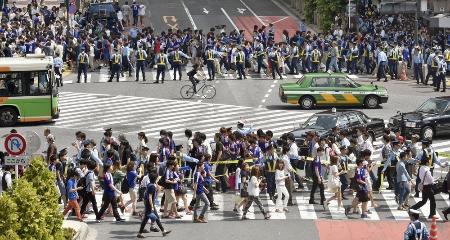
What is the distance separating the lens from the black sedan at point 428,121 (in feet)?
128

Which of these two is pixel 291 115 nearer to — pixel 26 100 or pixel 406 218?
pixel 26 100

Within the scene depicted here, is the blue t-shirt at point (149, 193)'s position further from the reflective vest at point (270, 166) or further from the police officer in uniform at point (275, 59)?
the police officer in uniform at point (275, 59)

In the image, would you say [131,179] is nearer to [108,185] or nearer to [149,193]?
[108,185]

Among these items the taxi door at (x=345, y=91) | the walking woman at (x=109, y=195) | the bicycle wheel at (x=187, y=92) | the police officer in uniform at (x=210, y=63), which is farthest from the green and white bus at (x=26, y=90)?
the walking woman at (x=109, y=195)

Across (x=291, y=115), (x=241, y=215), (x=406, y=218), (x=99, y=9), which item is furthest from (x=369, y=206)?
(x=99, y=9)

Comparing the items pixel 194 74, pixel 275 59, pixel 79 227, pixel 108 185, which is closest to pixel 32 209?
pixel 79 227

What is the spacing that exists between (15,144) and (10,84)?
16011 mm

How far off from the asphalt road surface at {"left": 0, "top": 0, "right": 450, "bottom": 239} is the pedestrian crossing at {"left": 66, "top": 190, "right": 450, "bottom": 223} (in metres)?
0.03

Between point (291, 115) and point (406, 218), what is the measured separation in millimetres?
15947

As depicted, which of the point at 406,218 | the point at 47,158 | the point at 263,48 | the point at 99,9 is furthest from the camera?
the point at 99,9

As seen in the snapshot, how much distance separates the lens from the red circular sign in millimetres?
26281

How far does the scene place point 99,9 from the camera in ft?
217

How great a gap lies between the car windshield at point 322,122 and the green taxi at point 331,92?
7.17 meters

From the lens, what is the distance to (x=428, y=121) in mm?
39281
